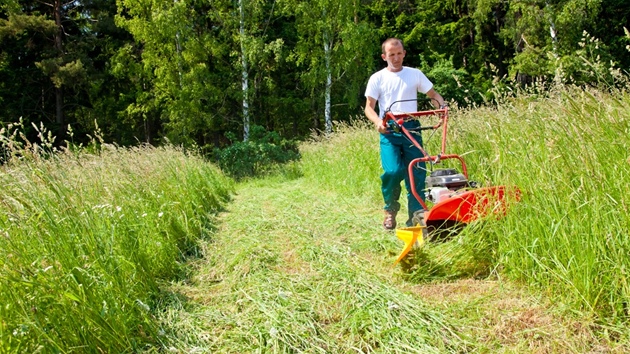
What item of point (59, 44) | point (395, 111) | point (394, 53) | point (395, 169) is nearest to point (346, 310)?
point (395, 169)

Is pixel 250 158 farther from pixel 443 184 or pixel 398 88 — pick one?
pixel 443 184

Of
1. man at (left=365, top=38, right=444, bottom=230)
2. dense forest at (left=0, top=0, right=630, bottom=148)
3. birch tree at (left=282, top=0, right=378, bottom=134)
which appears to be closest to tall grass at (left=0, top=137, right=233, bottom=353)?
man at (left=365, top=38, right=444, bottom=230)

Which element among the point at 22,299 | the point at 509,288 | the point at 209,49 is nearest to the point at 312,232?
the point at 509,288

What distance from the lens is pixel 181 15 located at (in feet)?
46.8

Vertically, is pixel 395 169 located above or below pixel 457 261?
above

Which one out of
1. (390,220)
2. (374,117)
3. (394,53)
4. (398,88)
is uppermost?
(394,53)

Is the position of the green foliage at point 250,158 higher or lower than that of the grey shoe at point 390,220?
lower

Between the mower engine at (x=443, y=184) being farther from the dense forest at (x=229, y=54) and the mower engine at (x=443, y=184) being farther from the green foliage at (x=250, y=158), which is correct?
the dense forest at (x=229, y=54)

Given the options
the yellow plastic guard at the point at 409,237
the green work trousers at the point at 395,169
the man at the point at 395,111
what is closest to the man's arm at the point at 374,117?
the man at the point at 395,111

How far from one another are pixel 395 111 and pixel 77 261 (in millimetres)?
2881

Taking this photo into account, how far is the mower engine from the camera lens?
3025 mm

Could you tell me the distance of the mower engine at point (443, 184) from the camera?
119 inches

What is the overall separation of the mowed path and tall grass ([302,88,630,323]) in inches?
5.8

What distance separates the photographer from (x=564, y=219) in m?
2.20
